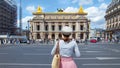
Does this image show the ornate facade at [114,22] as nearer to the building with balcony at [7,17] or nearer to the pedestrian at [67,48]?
the building with balcony at [7,17]

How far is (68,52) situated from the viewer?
5.54 m

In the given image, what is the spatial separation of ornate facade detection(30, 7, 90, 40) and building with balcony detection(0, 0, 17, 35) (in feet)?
65.9

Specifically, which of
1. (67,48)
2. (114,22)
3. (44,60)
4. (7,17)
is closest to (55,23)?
(114,22)

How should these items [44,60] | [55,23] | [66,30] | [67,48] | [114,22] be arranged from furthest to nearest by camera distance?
[55,23]
[114,22]
[44,60]
[67,48]
[66,30]

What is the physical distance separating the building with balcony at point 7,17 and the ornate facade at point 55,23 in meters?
20.1

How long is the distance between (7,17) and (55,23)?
40397mm

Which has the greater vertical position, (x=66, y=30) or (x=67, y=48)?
(x=66, y=30)

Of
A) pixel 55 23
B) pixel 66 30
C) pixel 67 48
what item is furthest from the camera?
pixel 55 23

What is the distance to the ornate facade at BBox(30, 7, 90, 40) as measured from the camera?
5574 inches

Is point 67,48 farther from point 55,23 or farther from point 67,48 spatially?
point 55,23

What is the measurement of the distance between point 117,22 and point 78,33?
36.7m

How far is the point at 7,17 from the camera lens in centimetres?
10738

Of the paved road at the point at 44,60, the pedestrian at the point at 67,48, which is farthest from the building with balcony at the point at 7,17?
the pedestrian at the point at 67,48

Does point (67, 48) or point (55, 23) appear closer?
point (67, 48)
